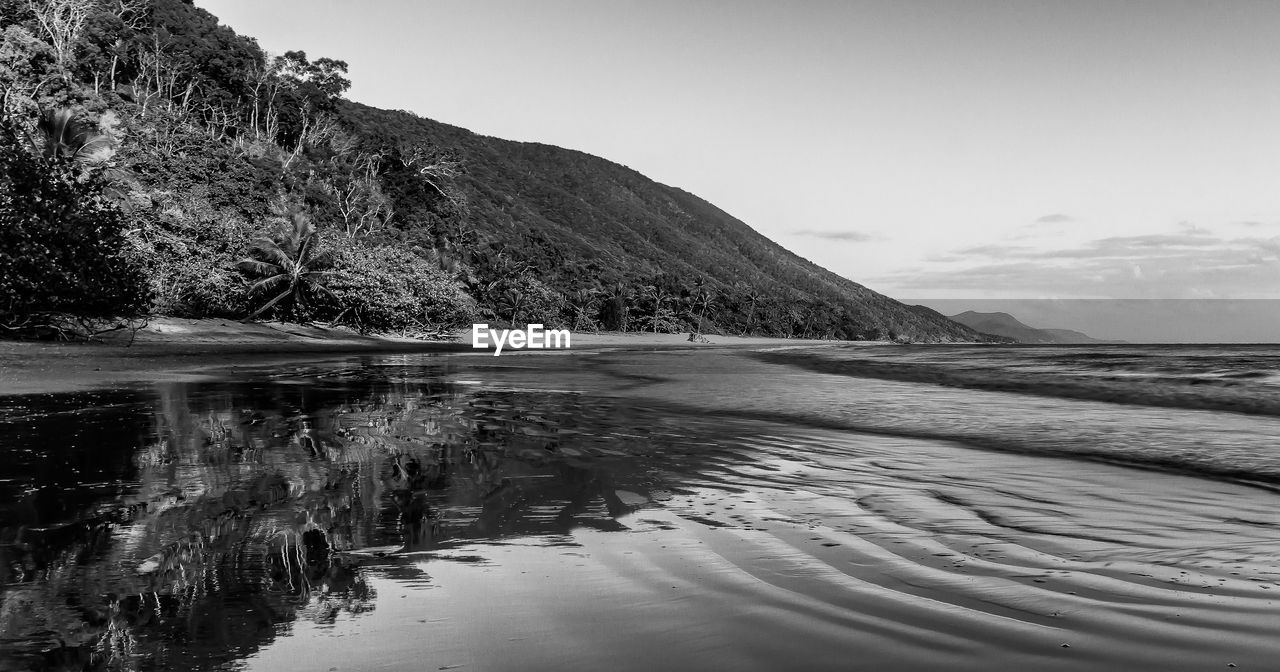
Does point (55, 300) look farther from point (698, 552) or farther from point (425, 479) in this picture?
point (698, 552)

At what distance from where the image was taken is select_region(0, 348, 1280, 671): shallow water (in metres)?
2.76

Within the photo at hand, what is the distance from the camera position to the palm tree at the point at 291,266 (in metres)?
37.3

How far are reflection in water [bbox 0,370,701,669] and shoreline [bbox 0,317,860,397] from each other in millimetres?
6773

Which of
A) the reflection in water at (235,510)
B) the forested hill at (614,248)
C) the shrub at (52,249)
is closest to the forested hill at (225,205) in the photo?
the shrub at (52,249)

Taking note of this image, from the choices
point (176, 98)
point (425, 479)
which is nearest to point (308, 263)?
point (176, 98)

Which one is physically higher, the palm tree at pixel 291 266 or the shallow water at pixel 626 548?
the palm tree at pixel 291 266

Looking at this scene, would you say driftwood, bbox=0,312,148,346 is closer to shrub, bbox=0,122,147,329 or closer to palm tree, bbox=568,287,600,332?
shrub, bbox=0,122,147,329

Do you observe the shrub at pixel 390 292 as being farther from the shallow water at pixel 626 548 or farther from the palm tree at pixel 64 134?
the shallow water at pixel 626 548

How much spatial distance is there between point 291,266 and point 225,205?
43.7ft

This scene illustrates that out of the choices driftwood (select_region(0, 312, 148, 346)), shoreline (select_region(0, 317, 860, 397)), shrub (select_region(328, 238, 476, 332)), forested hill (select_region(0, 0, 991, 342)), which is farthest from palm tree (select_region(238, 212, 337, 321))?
driftwood (select_region(0, 312, 148, 346))

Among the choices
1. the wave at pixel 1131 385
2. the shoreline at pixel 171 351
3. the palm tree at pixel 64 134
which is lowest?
the shoreline at pixel 171 351

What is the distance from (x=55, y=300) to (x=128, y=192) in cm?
1664
